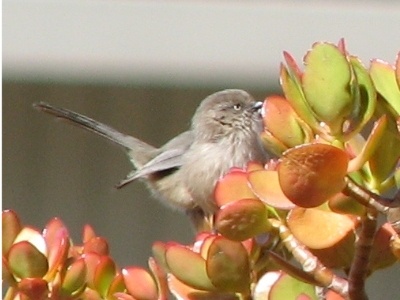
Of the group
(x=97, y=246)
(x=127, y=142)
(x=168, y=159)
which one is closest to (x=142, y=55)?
(x=127, y=142)

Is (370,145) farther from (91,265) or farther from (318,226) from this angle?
(91,265)

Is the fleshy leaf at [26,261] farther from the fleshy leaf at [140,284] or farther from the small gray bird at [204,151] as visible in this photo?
the small gray bird at [204,151]

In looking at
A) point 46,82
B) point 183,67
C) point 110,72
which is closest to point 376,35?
point 183,67

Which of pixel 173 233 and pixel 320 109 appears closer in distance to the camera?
pixel 320 109

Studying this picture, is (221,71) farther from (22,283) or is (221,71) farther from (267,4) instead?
(22,283)

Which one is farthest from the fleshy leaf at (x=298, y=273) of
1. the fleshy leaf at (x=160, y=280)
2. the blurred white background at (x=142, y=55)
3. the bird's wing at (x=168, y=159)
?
the blurred white background at (x=142, y=55)

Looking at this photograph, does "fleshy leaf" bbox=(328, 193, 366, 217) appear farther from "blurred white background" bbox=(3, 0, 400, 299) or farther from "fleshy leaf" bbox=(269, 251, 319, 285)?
"blurred white background" bbox=(3, 0, 400, 299)
